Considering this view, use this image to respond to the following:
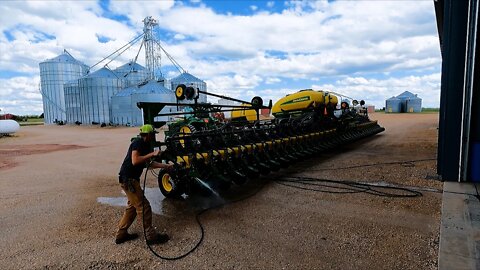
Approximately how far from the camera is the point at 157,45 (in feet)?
101

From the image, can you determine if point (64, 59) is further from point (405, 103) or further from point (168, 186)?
point (405, 103)

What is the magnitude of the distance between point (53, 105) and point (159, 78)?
12179mm

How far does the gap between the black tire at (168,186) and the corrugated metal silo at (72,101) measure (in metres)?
29.0

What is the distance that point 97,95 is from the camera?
29016 millimetres

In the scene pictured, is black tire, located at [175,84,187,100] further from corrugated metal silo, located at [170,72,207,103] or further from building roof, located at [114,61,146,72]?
building roof, located at [114,61,146,72]

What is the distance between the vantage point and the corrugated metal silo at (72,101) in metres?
30.4

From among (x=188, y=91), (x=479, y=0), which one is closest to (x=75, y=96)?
(x=188, y=91)

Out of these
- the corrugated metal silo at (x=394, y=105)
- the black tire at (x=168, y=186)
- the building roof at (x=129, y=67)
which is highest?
the building roof at (x=129, y=67)

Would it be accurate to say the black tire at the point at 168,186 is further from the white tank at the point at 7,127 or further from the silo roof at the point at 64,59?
the silo roof at the point at 64,59

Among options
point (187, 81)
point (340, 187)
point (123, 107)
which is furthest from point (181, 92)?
point (187, 81)

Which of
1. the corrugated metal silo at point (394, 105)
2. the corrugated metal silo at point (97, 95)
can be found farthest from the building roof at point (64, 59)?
the corrugated metal silo at point (394, 105)

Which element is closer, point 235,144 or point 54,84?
point 235,144

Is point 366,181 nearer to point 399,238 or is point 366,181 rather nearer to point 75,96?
point 399,238

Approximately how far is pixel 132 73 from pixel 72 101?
652 centimetres
